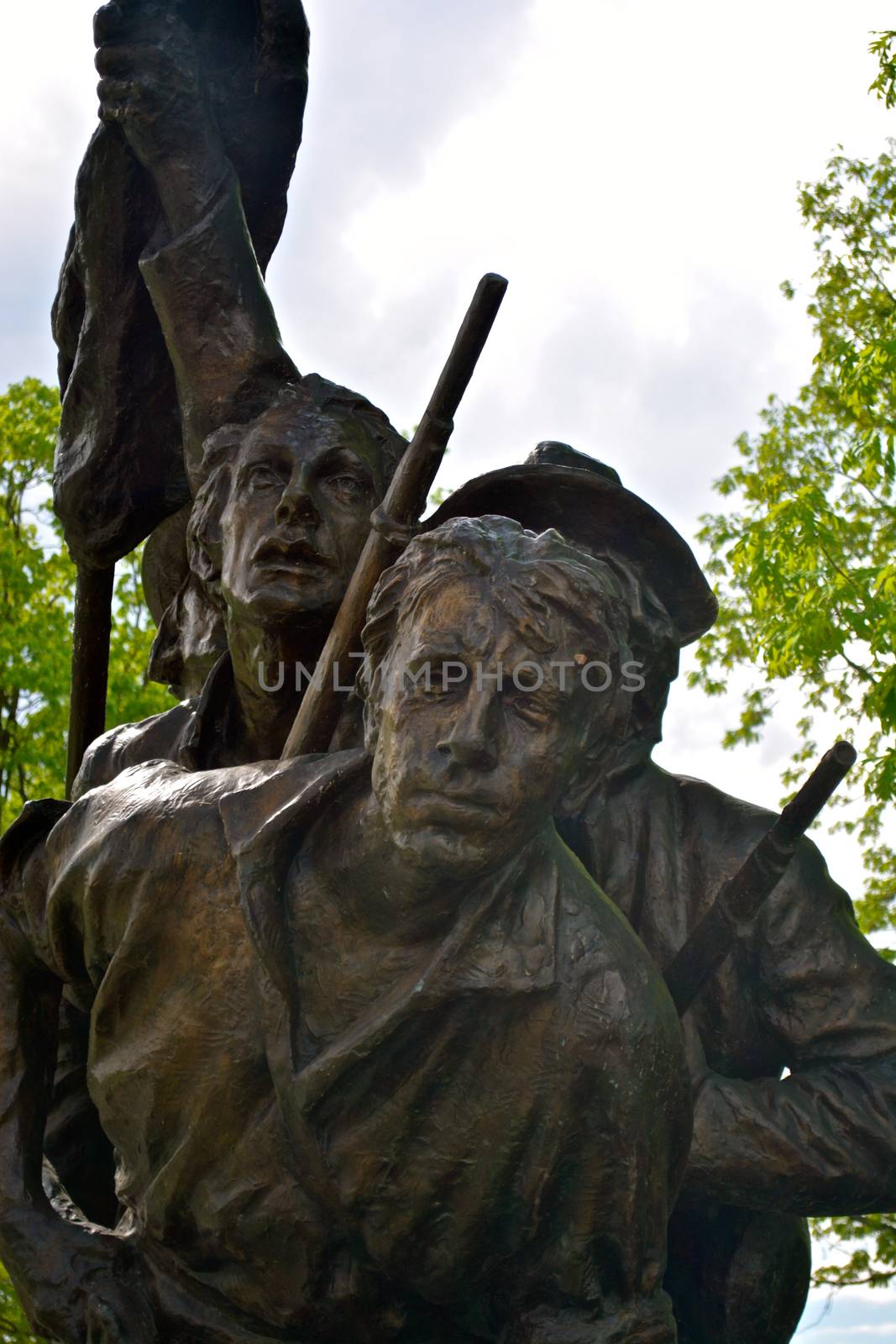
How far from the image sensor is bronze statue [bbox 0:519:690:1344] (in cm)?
266

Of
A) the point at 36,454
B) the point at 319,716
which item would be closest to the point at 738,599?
the point at 36,454

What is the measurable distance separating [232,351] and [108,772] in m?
1.14

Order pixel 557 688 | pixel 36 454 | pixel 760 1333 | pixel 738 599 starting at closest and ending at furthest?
pixel 557 688
pixel 760 1333
pixel 738 599
pixel 36 454

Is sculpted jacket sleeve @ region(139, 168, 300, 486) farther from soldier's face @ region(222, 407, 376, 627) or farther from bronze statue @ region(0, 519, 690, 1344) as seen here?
bronze statue @ region(0, 519, 690, 1344)

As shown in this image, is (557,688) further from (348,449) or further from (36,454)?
(36,454)

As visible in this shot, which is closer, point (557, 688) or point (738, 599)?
point (557, 688)

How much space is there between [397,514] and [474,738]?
778 mm

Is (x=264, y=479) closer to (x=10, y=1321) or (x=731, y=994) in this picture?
(x=731, y=994)

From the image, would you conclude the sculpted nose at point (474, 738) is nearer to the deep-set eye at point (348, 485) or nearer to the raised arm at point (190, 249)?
the deep-set eye at point (348, 485)

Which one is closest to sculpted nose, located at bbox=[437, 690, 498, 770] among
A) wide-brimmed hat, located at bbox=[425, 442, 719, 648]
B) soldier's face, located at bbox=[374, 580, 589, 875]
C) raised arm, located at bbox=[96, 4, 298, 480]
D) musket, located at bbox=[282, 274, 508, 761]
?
soldier's face, located at bbox=[374, 580, 589, 875]

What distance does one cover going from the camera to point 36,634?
11.4m

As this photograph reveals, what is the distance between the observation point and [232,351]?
165 inches

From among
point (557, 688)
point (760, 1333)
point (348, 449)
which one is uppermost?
point (348, 449)

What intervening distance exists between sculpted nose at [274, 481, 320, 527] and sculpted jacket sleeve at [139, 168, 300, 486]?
2.05 ft
